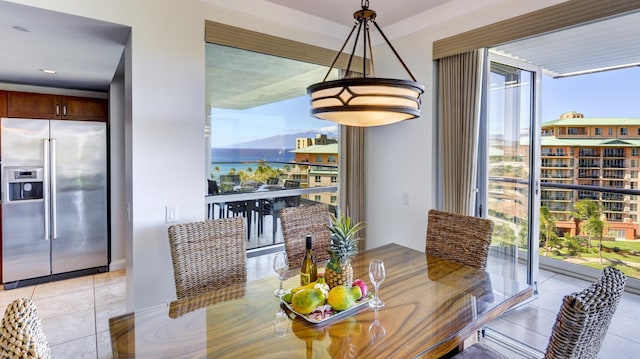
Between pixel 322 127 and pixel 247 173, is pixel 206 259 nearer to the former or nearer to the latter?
pixel 247 173

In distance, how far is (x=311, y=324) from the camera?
1382 mm

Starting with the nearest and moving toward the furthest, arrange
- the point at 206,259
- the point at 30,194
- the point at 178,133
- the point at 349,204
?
1. the point at 206,259
2. the point at 178,133
3. the point at 349,204
4. the point at 30,194

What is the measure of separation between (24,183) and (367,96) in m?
4.29

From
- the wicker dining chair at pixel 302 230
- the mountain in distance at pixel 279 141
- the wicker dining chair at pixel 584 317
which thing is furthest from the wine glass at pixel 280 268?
the mountain in distance at pixel 279 141

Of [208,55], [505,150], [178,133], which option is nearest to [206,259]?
[178,133]

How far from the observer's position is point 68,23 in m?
2.30

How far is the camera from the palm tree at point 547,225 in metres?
4.29

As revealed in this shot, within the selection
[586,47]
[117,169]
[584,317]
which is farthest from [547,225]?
[117,169]

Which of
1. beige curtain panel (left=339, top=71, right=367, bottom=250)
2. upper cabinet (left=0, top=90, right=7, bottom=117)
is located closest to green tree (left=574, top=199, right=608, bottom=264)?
beige curtain panel (left=339, top=71, right=367, bottom=250)

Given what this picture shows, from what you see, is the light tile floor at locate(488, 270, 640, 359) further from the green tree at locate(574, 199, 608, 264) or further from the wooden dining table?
the wooden dining table

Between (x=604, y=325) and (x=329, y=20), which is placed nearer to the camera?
(x=604, y=325)

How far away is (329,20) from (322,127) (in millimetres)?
1046

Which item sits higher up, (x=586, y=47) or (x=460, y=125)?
(x=586, y=47)

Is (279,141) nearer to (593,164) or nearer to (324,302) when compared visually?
(324,302)
